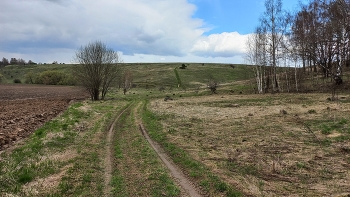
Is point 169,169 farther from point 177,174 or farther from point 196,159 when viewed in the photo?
point 196,159

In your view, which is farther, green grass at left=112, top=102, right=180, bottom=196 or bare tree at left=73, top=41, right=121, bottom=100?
bare tree at left=73, top=41, right=121, bottom=100

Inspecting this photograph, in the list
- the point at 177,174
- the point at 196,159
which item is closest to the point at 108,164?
the point at 177,174

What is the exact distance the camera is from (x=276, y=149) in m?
11.5

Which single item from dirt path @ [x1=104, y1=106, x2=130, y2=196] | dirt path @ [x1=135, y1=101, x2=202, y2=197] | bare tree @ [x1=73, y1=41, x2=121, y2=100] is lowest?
dirt path @ [x1=135, y1=101, x2=202, y2=197]

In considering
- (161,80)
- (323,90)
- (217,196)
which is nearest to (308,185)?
(217,196)

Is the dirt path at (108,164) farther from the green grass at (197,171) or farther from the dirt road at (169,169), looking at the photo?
the green grass at (197,171)

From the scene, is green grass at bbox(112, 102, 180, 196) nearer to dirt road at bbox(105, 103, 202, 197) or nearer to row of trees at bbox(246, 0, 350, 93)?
dirt road at bbox(105, 103, 202, 197)

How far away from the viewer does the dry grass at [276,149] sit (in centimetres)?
789

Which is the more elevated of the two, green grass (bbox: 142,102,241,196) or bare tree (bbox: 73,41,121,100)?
A: bare tree (bbox: 73,41,121,100)

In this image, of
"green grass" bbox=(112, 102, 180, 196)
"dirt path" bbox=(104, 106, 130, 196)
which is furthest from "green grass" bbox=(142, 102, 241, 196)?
"dirt path" bbox=(104, 106, 130, 196)

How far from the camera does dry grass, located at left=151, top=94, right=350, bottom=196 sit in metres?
7.89

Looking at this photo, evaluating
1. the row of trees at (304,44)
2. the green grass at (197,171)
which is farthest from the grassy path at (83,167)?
the row of trees at (304,44)

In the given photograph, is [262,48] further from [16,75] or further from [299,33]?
[16,75]

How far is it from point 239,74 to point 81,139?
333ft
